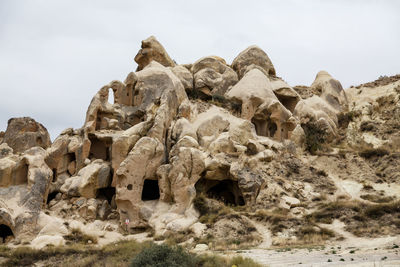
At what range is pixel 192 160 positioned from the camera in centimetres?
2369

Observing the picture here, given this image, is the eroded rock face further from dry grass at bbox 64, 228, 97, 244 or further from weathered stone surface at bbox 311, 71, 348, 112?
weathered stone surface at bbox 311, 71, 348, 112

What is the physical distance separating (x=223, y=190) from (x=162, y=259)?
15.2m

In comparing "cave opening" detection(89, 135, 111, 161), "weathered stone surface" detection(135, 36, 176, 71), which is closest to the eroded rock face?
"cave opening" detection(89, 135, 111, 161)

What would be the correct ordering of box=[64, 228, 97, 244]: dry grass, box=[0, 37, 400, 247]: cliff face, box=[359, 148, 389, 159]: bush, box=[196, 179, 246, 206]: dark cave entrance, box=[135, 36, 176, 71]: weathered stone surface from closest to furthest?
box=[64, 228, 97, 244]: dry grass < box=[0, 37, 400, 247]: cliff face < box=[196, 179, 246, 206]: dark cave entrance < box=[359, 148, 389, 159]: bush < box=[135, 36, 176, 71]: weathered stone surface

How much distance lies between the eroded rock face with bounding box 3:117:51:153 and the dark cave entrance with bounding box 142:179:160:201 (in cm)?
974

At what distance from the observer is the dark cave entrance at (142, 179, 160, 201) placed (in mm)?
26484

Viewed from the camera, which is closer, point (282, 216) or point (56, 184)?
point (282, 216)

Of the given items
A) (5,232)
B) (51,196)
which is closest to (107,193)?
(51,196)

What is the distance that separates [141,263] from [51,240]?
9981 mm

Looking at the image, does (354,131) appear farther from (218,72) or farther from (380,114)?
(218,72)

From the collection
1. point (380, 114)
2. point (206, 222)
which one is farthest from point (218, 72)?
point (206, 222)

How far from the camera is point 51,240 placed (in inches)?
760

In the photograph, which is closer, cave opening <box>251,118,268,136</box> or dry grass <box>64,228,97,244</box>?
dry grass <box>64,228,97,244</box>

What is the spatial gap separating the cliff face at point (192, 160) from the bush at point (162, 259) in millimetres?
8195
